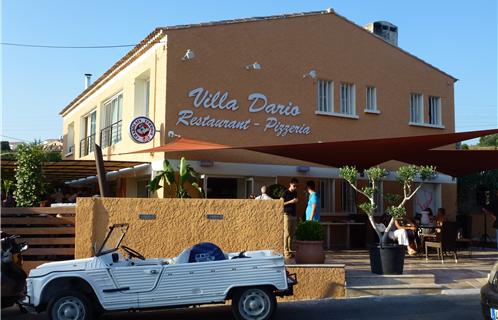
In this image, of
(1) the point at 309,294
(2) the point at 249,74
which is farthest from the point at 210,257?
(2) the point at 249,74

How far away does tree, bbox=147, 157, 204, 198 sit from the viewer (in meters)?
12.2

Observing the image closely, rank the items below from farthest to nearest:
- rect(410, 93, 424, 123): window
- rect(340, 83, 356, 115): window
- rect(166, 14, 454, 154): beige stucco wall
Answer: rect(410, 93, 424, 123): window → rect(340, 83, 356, 115): window → rect(166, 14, 454, 154): beige stucco wall

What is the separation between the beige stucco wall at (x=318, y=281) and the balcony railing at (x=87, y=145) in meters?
12.9

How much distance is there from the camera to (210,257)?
740 cm

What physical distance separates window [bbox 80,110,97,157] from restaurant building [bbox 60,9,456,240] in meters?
2.19

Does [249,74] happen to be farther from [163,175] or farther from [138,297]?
[138,297]

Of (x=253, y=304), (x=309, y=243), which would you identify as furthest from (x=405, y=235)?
(x=253, y=304)

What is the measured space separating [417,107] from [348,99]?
2.85 metres

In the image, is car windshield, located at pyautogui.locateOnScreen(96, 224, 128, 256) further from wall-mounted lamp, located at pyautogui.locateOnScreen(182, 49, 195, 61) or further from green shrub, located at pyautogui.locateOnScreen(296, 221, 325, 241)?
wall-mounted lamp, located at pyautogui.locateOnScreen(182, 49, 195, 61)

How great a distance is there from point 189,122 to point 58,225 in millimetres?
4650

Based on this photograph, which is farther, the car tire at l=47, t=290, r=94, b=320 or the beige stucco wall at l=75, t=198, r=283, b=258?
the beige stucco wall at l=75, t=198, r=283, b=258

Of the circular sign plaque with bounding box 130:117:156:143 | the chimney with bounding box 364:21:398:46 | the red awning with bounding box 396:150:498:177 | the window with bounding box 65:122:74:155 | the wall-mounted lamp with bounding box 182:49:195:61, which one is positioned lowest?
the red awning with bounding box 396:150:498:177

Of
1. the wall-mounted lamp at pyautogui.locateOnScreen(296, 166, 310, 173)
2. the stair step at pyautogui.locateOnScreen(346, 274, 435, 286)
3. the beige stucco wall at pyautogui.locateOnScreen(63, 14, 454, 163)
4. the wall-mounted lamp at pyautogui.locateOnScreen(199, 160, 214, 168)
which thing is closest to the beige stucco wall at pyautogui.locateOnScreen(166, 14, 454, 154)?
the beige stucco wall at pyautogui.locateOnScreen(63, 14, 454, 163)

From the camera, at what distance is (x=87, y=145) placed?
21.2 metres
